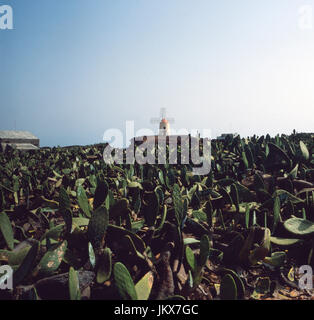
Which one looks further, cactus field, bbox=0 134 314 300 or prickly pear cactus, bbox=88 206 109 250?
prickly pear cactus, bbox=88 206 109 250

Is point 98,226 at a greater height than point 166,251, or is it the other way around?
point 98,226

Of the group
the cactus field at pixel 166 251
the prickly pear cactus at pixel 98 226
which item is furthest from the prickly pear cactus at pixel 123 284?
the prickly pear cactus at pixel 98 226

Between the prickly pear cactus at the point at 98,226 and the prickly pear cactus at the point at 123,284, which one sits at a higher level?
the prickly pear cactus at the point at 98,226

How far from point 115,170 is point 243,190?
1.82 meters

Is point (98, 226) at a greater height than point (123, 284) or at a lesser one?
greater

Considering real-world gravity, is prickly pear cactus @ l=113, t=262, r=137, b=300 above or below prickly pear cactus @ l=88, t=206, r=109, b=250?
below

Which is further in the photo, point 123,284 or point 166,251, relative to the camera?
point 166,251

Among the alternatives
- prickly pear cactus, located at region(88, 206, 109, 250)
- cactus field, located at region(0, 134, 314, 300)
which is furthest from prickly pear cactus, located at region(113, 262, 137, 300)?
→ prickly pear cactus, located at region(88, 206, 109, 250)

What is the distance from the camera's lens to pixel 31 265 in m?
1.14

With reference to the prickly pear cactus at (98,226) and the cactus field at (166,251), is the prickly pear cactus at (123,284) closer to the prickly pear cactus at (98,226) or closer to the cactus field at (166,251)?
the cactus field at (166,251)

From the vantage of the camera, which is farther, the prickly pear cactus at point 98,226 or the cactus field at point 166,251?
the prickly pear cactus at point 98,226

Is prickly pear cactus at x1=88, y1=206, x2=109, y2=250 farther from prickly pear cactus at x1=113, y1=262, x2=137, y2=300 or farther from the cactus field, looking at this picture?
prickly pear cactus at x1=113, y1=262, x2=137, y2=300

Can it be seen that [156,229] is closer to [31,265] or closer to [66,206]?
[66,206]
